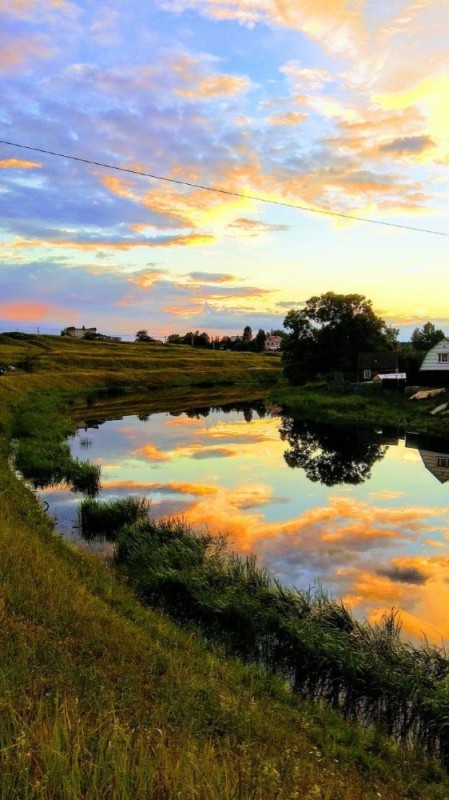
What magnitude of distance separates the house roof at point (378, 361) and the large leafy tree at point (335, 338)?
237cm

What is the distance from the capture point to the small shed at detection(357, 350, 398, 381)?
3317 inches

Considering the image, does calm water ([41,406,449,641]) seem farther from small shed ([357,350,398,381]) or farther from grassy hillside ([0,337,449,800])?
small shed ([357,350,398,381])

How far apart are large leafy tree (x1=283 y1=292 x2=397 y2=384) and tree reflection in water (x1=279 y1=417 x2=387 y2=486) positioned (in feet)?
130

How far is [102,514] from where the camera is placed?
17859 millimetres

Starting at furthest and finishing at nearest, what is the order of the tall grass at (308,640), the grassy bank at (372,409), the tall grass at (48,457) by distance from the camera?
1. the grassy bank at (372,409)
2. the tall grass at (48,457)
3. the tall grass at (308,640)

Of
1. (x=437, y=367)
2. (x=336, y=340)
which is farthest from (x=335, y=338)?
(x=437, y=367)

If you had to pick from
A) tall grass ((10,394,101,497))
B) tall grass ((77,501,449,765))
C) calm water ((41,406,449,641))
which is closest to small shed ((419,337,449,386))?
calm water ((41,406,449,641))

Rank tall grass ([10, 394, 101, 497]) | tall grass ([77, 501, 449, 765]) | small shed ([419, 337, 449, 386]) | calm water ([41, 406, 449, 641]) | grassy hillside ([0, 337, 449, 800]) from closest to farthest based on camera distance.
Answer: grassy hillside ([0, 337, 449, 800])
tall grass ([77, 501, 449, 765])
calm water ([41, 406, 449, 641])
tall grass ([10, 394, 101, 497])
small shed ([419, 337, 449, 386])

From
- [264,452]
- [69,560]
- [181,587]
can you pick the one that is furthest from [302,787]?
[264,452]

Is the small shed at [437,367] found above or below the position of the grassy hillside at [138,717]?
above

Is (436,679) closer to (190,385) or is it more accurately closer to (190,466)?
(190,466)

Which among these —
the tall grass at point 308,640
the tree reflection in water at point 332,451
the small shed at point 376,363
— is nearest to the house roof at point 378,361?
the small shed at point 376,363

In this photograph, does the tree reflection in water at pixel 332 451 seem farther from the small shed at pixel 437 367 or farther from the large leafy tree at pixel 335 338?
the large leafy tree at pixel 335 338

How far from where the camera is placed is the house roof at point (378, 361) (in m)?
84.2
